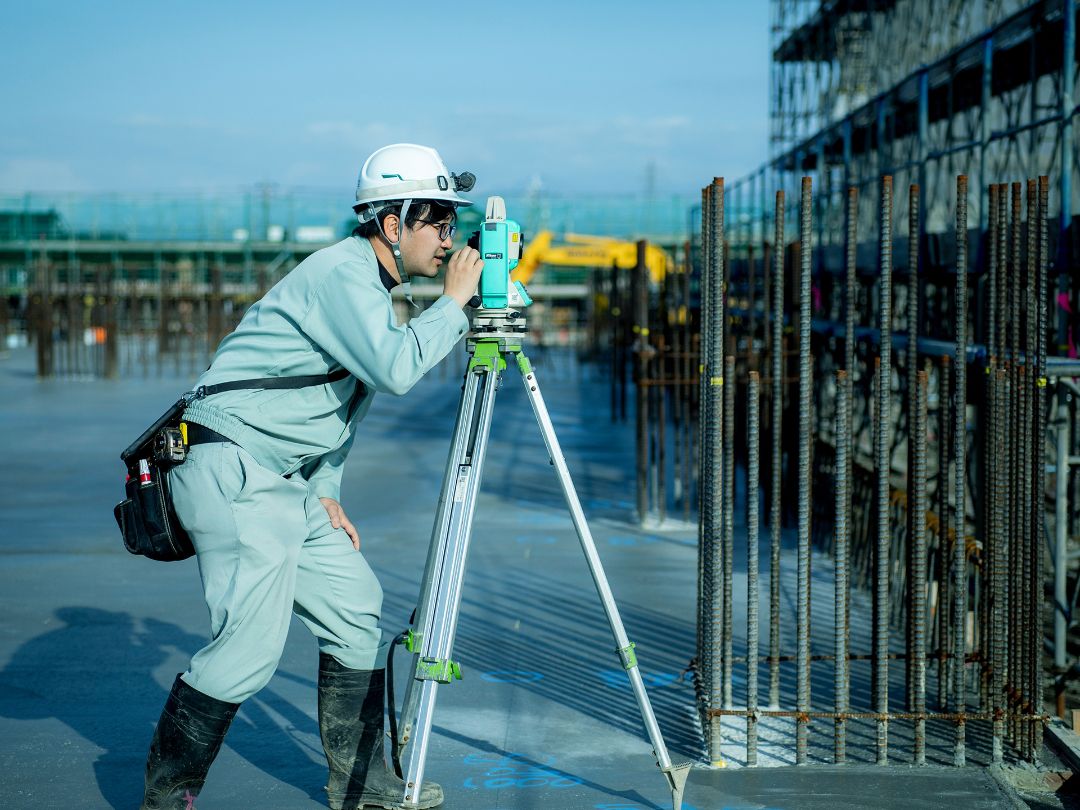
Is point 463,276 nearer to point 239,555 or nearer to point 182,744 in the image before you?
Answer: point 239,555

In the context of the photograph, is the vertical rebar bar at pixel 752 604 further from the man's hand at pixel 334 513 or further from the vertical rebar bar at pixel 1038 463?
the man's hand at pixel 334 513

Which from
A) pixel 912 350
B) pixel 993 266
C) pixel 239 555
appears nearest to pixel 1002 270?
pixel 993 266

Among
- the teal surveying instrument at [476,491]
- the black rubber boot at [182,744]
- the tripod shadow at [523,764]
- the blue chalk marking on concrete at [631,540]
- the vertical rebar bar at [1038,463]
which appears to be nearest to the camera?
the black rubber boot at [182,744]

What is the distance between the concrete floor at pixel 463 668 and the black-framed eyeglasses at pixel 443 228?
1821 mm

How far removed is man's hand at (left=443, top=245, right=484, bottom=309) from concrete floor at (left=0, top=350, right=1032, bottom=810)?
1.66m

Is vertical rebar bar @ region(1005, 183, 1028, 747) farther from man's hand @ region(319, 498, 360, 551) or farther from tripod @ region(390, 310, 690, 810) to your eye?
man's hand @ region(319, 498, 360, 551)

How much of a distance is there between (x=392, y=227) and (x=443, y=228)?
17 centimetres

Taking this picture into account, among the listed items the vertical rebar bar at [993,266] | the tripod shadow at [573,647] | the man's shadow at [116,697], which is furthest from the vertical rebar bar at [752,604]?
the man's shadow at [116,697]

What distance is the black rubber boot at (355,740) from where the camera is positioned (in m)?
4.07

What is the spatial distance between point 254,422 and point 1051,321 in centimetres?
782

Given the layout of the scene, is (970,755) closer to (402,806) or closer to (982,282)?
(402,806)

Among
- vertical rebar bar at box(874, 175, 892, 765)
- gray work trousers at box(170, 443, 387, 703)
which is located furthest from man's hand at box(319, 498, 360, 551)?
vertical rebar bar at box(874, 175, 892, 765)

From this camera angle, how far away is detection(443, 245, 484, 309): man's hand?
3.79m

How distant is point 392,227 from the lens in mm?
3891
